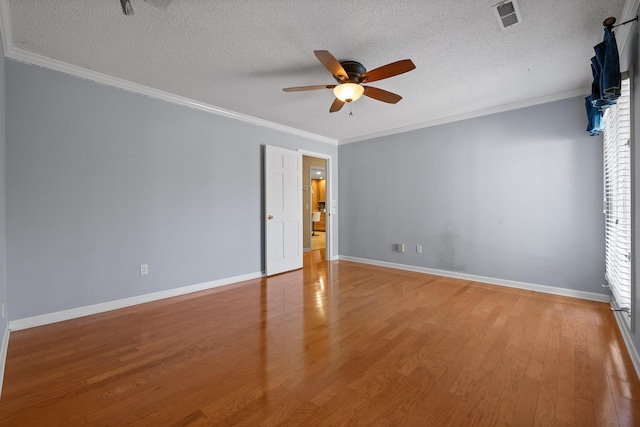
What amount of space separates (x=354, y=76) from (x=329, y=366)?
101 inches

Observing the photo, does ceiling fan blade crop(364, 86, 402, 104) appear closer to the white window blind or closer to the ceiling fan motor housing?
the ceiling fan motor housing

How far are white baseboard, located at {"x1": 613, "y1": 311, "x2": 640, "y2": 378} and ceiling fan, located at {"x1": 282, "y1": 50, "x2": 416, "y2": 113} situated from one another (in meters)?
2.66

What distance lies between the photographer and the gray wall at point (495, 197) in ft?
11.4

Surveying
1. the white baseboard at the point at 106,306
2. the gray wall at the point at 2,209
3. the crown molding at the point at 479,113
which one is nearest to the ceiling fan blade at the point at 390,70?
the crown molding at the point at 479,113

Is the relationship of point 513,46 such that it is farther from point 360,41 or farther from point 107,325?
point 107,325

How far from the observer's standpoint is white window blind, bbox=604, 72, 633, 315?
2.26 m

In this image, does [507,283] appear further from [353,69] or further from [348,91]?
[353,69]

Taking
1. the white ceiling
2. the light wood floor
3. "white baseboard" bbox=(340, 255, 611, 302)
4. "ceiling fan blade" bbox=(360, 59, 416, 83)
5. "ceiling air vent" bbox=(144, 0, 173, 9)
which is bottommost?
the light wood floor

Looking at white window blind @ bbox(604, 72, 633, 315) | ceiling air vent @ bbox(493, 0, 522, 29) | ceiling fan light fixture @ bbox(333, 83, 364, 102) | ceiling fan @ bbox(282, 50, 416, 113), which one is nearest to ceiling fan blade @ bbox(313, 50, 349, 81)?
ceiling fan @ bbox(282, 50, 416, 113)

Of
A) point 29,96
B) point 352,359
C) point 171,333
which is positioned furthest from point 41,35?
point 352,359

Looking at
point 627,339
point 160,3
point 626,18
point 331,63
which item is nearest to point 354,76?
point 331,63

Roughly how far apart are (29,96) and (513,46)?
4.53 m

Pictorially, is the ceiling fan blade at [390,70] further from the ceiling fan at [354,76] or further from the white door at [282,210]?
the white door at [282,210]

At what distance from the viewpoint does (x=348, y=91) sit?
108 inches
